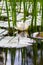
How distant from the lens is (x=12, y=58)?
5.82 feet

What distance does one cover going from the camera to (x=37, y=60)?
1740mm

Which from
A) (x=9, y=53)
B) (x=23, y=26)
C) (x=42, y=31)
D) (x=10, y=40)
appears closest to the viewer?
(x=9, y=53)

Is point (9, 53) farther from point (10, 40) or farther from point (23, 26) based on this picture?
point (23, 26)

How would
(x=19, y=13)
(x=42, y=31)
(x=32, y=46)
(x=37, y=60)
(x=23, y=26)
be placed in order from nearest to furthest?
1. (x=37, y=60)
2. (x=32, y=46)
3. (x=42, y=31)
4. (x=23, y=26)
5. (x=19, y=13)

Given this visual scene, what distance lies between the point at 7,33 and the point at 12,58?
696 millimetres

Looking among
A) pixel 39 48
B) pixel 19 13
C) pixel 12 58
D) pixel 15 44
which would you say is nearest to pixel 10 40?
pixel 15 44

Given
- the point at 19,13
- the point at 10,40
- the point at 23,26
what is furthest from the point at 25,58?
the point at 19,13

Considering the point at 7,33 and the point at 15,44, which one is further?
the point at 7,33

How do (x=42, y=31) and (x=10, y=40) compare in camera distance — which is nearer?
(x=10, y=40)

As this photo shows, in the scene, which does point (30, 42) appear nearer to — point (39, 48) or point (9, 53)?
point (39, 48)

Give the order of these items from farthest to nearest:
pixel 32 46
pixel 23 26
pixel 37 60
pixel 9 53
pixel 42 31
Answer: pixel 23 26, pixel 42 31, pixel 32 46, pixel 9 53, pixel 37 60

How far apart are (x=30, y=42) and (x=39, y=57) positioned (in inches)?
12.1

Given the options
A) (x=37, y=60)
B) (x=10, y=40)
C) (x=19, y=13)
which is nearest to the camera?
(x=37, y=60)

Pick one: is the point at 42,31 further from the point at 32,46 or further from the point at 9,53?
the point at 9,53
